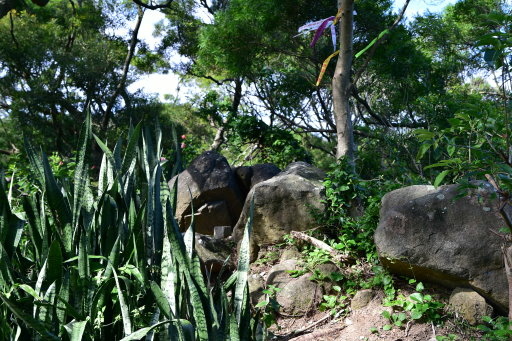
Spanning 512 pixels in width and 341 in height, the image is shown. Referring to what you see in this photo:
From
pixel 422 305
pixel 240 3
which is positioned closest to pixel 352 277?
pixel 422 305

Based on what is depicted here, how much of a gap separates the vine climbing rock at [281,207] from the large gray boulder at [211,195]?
1227mm

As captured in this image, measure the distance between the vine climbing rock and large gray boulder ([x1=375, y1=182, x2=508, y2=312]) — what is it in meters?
1.20

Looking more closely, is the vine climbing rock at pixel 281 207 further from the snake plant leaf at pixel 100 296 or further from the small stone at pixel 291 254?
the snake plant leaf at pixel 100 296

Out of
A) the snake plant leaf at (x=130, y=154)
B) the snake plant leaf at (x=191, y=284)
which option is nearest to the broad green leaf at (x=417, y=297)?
the snake plant leaf at (x=130, y=154)

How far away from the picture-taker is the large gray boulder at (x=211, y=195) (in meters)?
6.64

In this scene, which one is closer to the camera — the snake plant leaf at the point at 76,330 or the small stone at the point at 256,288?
the snake plant leaf at the point at 76,330

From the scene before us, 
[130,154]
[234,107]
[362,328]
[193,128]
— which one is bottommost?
[362,328]

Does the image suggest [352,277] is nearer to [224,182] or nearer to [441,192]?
[441,192]

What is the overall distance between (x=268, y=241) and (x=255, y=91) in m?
5.38

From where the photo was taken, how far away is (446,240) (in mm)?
3840

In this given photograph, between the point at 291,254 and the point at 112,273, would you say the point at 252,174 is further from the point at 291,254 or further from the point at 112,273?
the point at 112,273

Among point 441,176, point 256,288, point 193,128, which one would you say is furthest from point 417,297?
point 193,128

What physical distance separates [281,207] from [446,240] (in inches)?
73.6

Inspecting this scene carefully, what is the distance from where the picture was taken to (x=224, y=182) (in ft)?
22.2
